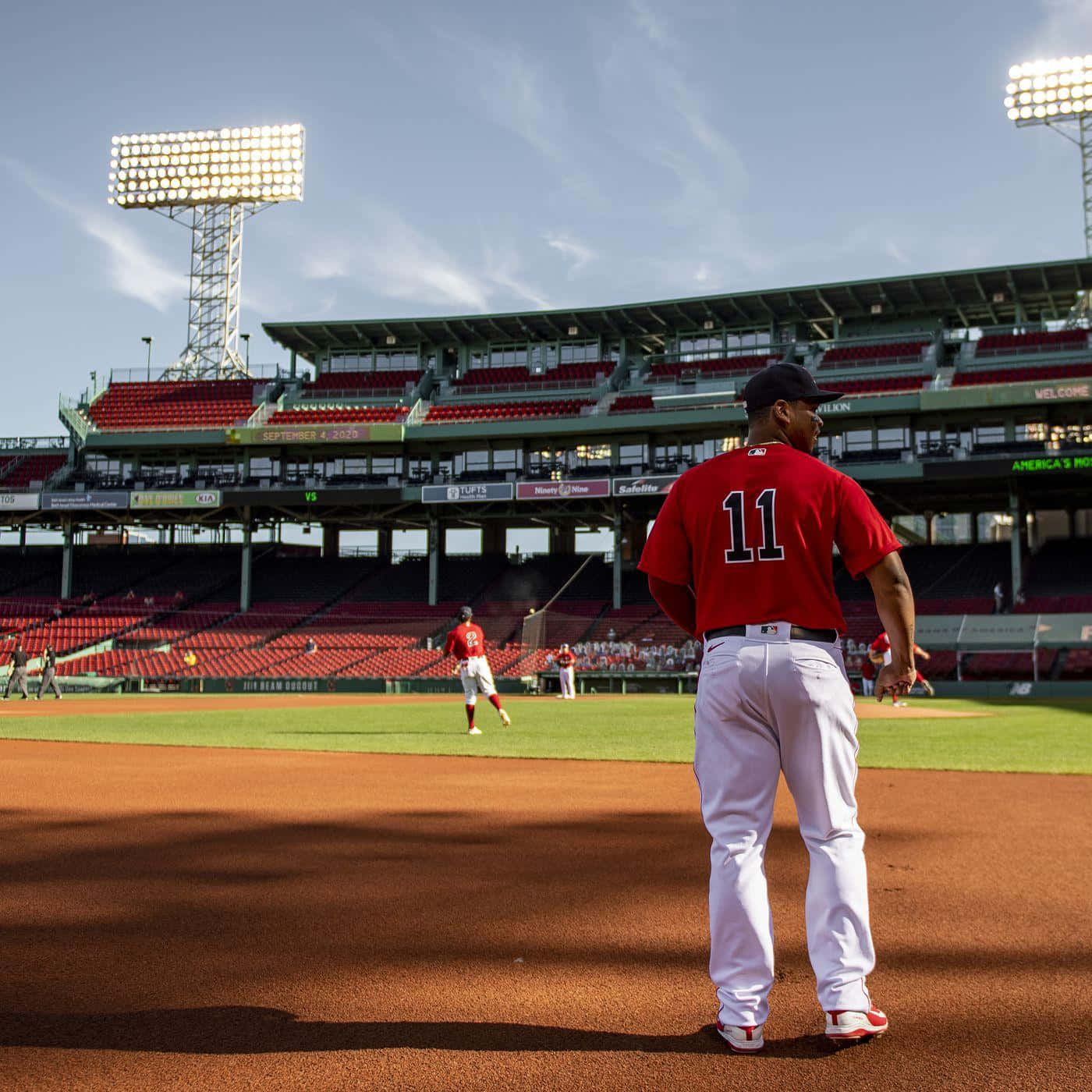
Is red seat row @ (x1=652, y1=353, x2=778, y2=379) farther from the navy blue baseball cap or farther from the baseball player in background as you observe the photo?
the navy blue baseball cap

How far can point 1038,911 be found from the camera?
5.23 metres

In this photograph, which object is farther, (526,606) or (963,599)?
(526,606)

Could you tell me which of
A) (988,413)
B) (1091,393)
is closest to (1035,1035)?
(1091,393)

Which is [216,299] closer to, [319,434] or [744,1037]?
[319,434]

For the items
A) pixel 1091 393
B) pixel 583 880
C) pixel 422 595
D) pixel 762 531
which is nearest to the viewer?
pixel 762 531

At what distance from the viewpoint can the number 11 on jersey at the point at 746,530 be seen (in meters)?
3.79

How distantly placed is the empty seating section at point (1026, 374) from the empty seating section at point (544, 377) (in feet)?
59.3

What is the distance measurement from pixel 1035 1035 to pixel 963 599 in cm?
4146

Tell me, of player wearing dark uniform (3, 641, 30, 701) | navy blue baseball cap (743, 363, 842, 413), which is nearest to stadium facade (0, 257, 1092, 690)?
player wearing dark uniform (3, 641, 30, 701)

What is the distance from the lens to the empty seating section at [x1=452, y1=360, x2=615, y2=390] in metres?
55.6

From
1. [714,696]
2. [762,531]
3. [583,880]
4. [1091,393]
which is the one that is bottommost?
[583,880]

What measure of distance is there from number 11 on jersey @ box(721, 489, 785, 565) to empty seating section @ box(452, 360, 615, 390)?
169 ft

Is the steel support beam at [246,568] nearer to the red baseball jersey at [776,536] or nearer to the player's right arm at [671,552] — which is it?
the player's right arm at [671,552]

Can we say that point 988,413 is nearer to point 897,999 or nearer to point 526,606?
point 526,606
